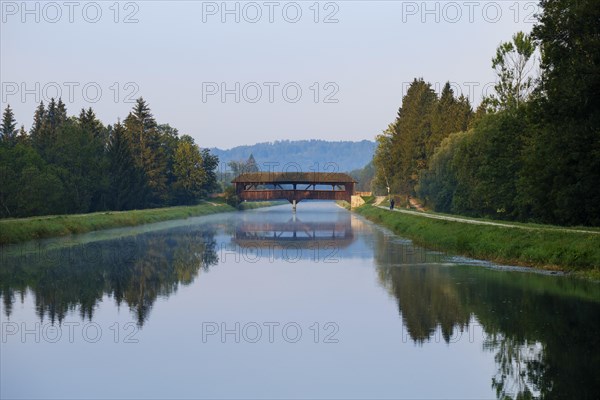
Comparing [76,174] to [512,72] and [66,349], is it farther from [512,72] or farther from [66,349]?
[66,349]

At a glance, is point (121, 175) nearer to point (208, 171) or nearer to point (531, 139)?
point (208, 171)

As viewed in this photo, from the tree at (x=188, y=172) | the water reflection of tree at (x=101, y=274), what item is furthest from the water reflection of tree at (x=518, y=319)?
the tree at (x=188, y=172)

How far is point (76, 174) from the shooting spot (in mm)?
83000

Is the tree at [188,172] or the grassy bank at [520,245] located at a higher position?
the tree at [188,172]

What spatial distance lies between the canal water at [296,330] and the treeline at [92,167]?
30.4 metres

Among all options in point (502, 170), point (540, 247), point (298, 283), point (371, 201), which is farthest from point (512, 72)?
point (371, 201)

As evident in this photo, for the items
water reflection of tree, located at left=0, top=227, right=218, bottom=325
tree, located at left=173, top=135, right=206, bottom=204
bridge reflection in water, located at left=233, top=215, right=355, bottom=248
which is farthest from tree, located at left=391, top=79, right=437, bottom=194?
water reflection of tree, located at left=0, top=227, right=218, bottom=325

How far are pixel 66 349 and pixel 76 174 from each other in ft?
218

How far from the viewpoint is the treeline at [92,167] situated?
6962cm

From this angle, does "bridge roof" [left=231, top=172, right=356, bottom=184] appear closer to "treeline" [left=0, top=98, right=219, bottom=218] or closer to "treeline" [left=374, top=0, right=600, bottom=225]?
A: "treeline" [left=0, top=98, right=219, bottom=218]

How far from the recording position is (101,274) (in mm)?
35438

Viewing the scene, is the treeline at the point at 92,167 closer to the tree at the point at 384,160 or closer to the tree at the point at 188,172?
the tree at the point at 188,172

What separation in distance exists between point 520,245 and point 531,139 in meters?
14.5

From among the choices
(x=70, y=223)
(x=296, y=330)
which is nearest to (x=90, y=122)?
(x=70, y=223)
